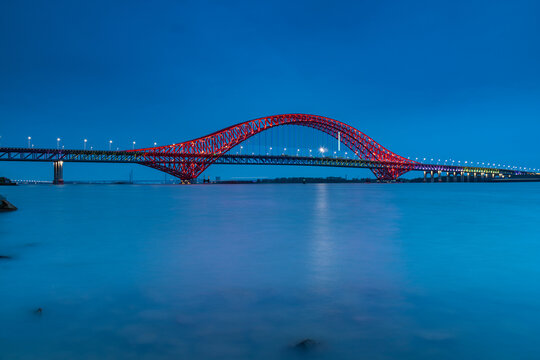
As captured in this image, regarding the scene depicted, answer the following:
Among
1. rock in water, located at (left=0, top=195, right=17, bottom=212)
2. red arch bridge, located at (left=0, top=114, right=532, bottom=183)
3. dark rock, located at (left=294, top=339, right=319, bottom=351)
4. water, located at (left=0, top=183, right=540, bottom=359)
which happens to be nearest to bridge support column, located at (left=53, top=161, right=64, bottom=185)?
red arch bridge, located at (left=0, top=114, right=532, bottom=183)

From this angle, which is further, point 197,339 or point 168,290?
point 168,290

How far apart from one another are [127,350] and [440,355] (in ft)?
5.68

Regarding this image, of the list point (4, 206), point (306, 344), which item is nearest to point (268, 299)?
point (306, 344)

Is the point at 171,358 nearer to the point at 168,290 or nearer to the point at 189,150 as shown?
the point at 168,290

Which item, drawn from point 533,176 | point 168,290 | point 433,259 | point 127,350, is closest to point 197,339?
point 127,350

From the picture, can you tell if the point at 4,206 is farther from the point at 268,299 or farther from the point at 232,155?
the point at 232,155

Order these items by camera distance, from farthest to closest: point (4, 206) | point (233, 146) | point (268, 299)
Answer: point (233, 146) < point (4, 206) < point (268, 299)

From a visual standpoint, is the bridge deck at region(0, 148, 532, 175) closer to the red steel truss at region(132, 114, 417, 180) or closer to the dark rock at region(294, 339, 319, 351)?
the red steel truss at region(132, 114, 417, 180)

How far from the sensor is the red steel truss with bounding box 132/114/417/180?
63.1 metres

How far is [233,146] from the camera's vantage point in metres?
68.1

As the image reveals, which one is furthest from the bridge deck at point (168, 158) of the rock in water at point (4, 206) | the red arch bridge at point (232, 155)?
the rock in water at point (4, 206)

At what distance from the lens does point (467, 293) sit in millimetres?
3227

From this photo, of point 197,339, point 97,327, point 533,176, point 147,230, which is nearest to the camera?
point 197,339

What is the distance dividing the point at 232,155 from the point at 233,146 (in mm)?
3550
